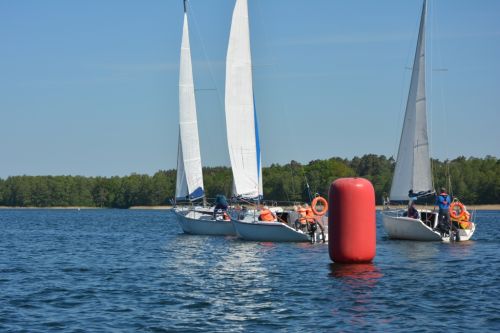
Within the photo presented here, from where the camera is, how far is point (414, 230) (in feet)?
158

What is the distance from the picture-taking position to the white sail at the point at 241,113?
5556 centimetres

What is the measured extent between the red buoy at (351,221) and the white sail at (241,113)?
74.2ft

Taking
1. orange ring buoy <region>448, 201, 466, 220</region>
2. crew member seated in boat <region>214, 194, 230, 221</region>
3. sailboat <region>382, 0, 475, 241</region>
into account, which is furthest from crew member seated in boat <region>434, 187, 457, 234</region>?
crew member seated in boat <region>214, 194, 230, 221</region>

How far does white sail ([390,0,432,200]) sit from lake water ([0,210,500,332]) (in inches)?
277

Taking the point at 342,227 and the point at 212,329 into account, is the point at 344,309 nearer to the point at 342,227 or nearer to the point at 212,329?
the point at 212,329

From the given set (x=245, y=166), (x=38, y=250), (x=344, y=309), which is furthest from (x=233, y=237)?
(x=344, y=309)

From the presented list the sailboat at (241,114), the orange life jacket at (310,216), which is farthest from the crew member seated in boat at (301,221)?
the sailboat at (241,114)

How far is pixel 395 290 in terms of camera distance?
1124 inches

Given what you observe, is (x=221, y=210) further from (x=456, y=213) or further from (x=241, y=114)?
(x=456, y=213)

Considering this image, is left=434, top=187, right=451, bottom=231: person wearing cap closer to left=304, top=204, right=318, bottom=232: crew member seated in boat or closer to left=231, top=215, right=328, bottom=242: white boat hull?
left=231, top=215, right=328, bottom=242: white boat hull

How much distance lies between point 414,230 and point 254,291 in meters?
20.6

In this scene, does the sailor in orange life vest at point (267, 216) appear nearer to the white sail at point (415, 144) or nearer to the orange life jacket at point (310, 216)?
the orange life jacket at point (310, 216)

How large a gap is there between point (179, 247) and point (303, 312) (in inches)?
989

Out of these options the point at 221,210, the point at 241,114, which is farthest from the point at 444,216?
the point at 221,210
